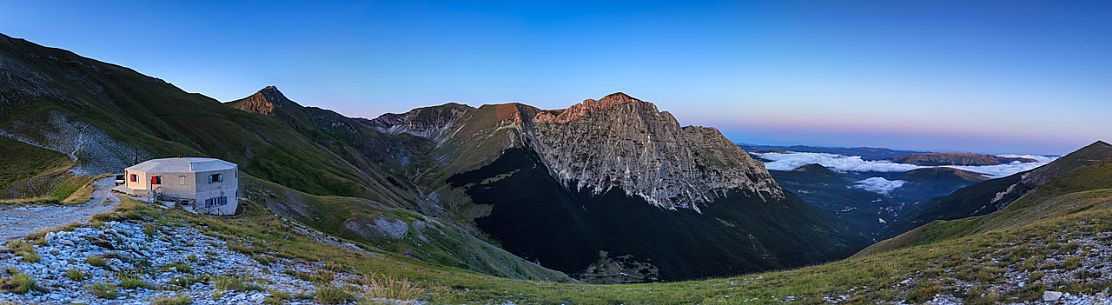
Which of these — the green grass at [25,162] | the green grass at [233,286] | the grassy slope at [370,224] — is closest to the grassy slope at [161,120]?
the green grass at [25,162]

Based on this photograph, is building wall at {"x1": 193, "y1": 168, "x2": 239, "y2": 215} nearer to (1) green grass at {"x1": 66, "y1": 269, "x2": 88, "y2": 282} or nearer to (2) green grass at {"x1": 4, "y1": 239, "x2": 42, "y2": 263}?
(2) green grass at {"x1": 4, "y1": 239, "x2": 42, "y2": 263}

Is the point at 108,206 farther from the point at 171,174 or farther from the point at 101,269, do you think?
the point at 101,269

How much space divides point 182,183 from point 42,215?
1926cm

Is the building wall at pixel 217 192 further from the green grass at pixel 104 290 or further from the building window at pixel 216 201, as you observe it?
the green grass at pixel 104 290

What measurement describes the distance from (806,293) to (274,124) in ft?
711

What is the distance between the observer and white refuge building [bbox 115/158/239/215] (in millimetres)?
44594

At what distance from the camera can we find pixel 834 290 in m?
22.3

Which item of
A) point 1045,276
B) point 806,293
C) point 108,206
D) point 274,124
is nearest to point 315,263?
point 108,206

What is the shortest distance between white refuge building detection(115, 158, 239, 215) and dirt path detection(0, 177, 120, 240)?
6211 mm

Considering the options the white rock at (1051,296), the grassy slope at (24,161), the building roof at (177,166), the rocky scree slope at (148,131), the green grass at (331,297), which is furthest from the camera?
the rocky scree slope at (148,131)

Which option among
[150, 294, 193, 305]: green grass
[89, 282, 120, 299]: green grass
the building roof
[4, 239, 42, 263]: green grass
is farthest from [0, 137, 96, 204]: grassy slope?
[150, 294, 193, 305]: green grass

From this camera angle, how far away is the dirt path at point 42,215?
73.6ft

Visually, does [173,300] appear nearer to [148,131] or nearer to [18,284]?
[18,284]

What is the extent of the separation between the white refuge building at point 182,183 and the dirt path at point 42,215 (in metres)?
6.21
